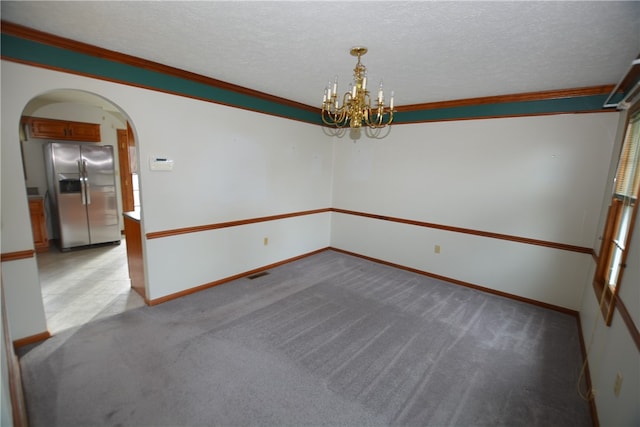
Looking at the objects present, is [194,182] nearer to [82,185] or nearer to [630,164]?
[82,185]

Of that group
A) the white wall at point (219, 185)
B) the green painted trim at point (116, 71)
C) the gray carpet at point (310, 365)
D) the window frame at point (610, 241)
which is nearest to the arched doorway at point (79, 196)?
the gray carpet at point (310, 365)

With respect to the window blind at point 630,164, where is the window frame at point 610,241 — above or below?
below

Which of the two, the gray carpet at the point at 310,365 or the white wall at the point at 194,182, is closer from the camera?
the gray carpet at the point at 310,365

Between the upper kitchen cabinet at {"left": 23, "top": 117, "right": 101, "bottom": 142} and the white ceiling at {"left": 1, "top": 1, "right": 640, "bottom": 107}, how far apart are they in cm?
364

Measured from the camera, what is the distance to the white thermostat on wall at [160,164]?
2.88 meters

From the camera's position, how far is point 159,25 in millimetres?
1989

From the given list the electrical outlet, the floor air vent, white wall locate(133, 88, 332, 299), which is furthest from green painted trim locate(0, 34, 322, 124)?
the electrical outlet

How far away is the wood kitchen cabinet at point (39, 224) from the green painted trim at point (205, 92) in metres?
3.44

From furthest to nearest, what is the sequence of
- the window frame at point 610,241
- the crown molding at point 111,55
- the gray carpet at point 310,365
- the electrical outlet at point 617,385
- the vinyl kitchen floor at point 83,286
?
the vinyl kitchen floor at point 83,286 < the window frame at point 610,241 < the crown molding at point 111,55 < the gray carpet at point 310,365 < the electrical outlet at point 617,385

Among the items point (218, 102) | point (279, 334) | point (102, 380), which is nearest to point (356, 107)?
point (218, 102)

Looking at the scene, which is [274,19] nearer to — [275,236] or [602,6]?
[602,6]

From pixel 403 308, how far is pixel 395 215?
1.66 meters

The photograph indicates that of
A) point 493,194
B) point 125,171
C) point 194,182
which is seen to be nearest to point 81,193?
point 125,171

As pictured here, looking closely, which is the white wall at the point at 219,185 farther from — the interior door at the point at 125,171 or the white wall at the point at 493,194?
the interior door at the point at 125,171
